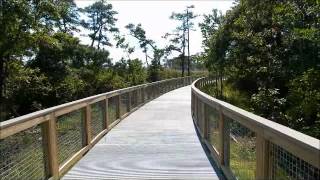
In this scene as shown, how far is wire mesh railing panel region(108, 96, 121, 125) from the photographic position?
1114cm

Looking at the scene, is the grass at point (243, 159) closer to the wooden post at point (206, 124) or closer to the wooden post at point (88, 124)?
the wooden post at point (206, 124)

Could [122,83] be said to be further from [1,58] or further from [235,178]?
[235,178]

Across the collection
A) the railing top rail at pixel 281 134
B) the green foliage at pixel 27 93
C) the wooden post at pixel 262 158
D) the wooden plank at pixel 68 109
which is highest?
the railing top rail at pixel 281 134

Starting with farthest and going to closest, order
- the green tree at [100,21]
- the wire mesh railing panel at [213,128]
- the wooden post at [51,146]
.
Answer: the green tree at [100,21]
the wire mesh railing panel at [213,128]
the wooden post at [51,146]

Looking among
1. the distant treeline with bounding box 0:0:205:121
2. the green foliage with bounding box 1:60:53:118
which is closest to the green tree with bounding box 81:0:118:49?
the distant treeline with bounding box 0:0:205:121

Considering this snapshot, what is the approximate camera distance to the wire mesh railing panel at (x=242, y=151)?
4699mm

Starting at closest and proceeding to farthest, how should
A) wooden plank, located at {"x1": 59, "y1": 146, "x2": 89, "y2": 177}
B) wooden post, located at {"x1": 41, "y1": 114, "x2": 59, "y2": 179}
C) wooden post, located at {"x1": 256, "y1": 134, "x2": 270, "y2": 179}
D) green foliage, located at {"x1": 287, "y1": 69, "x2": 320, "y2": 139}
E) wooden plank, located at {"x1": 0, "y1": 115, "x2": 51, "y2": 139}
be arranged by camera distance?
wooden post, located at {"x1": 256, "y1": 134, "x2": 270, "y2": 179} < wooden plank, located at {"x1": 0, "y1": 115, "x2": 51, "y2": 139} < wooden post, located at {"x1": 41, "y1": 114, "x2": 59, "y2": 179} < wooden plank, located at {"x1": 59, "y1": 146, "x2": 89, "y2": 177} < green foliage, located at {"x1": 287, "y1": 69, "x2": 320, "y2": 139}

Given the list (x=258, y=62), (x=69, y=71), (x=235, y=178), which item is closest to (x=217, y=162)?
(x=235, y=178)

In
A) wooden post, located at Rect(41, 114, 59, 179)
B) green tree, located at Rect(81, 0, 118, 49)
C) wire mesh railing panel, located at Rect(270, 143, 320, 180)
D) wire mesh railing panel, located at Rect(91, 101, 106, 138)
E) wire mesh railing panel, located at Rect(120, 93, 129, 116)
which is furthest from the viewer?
green tree, located at Rect(81, 0, 118, 49)

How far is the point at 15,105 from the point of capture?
2867 centimetres

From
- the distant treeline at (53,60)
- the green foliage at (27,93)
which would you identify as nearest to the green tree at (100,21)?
the distant treeline at (53,60)

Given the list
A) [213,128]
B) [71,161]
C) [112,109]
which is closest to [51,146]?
[71,161]

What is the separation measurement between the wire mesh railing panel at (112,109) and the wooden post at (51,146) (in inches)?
209

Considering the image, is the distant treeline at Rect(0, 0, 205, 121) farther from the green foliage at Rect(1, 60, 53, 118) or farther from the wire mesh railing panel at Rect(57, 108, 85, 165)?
the wire mesh railing panel at Rect(57, 108, 85, 165)
